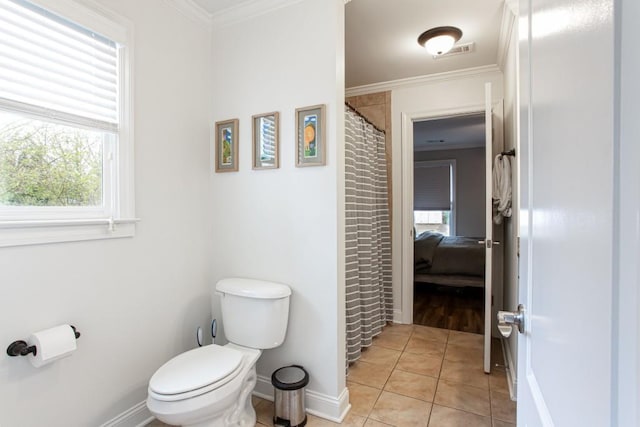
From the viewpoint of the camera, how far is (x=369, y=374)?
2.30 metres

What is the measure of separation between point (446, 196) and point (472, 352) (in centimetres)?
501

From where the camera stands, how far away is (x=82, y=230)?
1500mm

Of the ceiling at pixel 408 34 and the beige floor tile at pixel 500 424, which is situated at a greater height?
the ceiling at pixel 408 34

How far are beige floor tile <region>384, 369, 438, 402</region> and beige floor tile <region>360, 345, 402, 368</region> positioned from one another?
17 centimetres

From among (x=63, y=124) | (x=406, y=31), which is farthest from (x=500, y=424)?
(x=63, y=124)

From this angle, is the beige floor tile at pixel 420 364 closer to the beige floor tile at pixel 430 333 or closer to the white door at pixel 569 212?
the beige floor tile at pixel 430 333

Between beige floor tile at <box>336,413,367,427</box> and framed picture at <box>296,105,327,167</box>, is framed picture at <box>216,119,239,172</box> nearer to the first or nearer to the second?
framed picture at <box>296,105,327,167</box>

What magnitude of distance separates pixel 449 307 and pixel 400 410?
7.50 feet

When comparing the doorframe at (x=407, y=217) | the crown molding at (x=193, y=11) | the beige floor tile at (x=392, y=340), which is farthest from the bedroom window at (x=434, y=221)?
the crown molding at (x=193, y=11)

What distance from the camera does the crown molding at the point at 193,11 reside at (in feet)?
6.36

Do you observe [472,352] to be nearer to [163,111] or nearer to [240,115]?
[240,115]

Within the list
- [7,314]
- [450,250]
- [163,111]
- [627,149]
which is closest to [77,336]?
[7,314]

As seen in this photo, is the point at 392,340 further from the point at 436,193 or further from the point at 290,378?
the point at 436,193

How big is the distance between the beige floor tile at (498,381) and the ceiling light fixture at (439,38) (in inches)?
94.8
